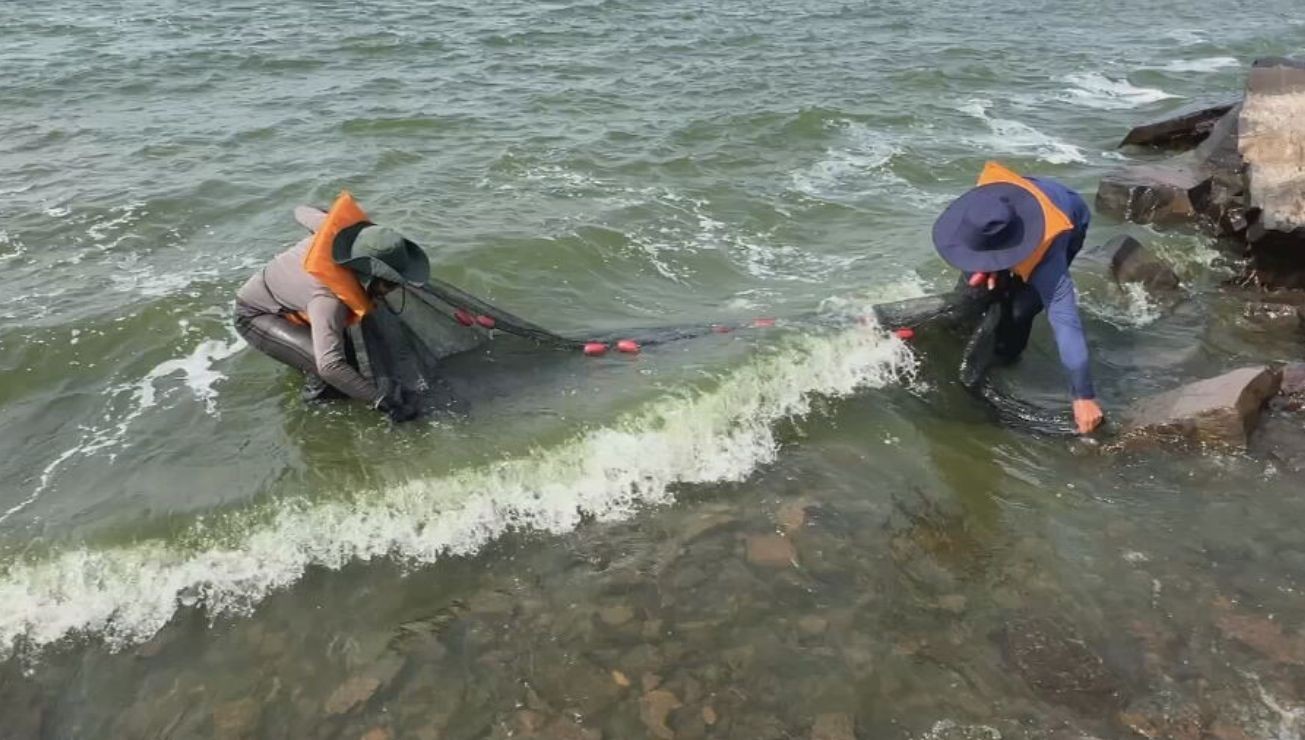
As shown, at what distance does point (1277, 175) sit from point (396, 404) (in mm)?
8497

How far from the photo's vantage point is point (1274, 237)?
8.62 metres

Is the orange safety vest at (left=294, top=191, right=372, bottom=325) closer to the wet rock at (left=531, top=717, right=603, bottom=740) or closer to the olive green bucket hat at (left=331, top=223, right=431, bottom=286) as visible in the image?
the olive green bucket hat at (left=331, top=223, right=431, bottom=286)

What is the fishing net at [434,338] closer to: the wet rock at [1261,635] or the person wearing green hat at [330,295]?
the person wearing green hat at [330,295]

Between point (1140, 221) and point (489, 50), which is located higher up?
point (489, 50)

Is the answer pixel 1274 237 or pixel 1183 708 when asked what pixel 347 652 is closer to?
pixel 1183 708

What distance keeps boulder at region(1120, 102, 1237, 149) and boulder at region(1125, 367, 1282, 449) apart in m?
8.52

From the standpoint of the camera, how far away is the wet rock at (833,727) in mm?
4461

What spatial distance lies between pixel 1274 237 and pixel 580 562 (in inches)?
289

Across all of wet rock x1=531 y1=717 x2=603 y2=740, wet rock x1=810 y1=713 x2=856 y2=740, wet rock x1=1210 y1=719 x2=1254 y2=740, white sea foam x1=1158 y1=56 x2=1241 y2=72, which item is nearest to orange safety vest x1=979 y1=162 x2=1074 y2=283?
wet rock x1=1210 y1=719 x2=1254 y2=740

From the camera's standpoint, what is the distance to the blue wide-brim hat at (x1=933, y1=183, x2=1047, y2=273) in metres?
6.11

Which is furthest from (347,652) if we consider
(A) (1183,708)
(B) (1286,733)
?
(B) (1286,733)

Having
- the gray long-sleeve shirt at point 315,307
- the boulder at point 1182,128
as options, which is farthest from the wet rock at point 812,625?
the boulder at point 1182,128

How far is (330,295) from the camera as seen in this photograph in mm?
6188

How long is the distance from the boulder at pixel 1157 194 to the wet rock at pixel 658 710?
30.0 feet
